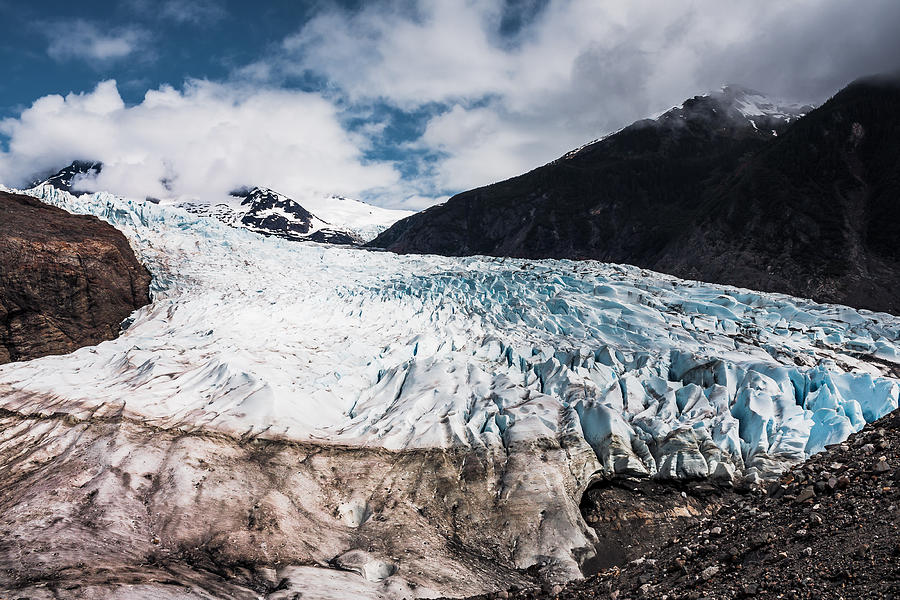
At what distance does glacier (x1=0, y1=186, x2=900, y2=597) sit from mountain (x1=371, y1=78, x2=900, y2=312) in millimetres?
40669

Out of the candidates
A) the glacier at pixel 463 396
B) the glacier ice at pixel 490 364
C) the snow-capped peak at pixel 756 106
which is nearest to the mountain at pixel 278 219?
the snow-capped peak at pixel 756 106

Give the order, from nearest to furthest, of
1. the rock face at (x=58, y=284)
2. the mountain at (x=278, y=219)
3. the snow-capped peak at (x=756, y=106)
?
the rock face at (x=58, y=284), the snow-capped peak at (x=756, y=106), the mountain at (x=278, y=219)

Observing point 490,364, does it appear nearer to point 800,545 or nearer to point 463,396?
point 463,396

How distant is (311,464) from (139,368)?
744 centimetres

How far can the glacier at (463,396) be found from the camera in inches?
425

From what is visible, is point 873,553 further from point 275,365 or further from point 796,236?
point 796,236

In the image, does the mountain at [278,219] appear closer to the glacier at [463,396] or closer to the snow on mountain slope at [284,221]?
the snow on mountain slope at [284,221]

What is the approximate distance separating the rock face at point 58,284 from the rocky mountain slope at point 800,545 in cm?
1772

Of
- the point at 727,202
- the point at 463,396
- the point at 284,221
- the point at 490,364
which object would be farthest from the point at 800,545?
the point at 284,221

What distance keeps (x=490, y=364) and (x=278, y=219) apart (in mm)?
186441

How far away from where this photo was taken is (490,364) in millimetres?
16703

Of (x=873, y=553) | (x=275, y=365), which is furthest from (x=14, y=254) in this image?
(x=873, y=553)

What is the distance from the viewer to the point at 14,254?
1736cm

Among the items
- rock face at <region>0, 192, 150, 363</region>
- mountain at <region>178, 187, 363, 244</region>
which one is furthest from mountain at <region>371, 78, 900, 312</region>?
mountain at <region>178, 187, 363, 244</region>
